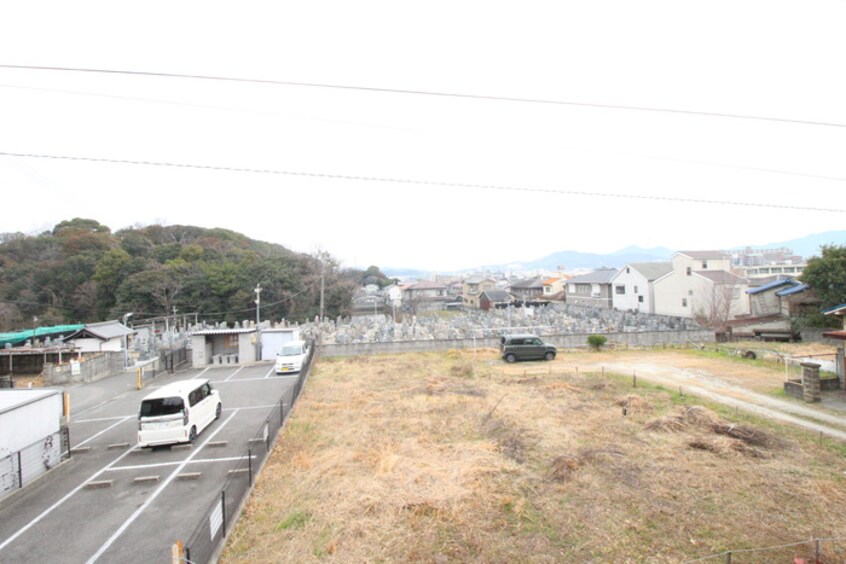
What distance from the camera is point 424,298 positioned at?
60.8 meters

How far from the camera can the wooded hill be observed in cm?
3403

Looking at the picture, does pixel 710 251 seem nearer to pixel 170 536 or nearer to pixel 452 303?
pixel 452 303

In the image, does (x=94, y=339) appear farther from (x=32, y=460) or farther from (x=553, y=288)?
(x=553, y=288)

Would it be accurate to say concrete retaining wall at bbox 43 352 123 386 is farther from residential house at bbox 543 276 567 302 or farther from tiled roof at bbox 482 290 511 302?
residential house at bbox 543 276 567 302

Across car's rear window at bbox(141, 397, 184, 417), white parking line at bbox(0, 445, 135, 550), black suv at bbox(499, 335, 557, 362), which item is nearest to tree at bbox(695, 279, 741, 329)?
black suv at bbox(499, 335, 557, 362)

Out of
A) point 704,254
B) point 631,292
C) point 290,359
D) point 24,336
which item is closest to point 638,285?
point 631,292

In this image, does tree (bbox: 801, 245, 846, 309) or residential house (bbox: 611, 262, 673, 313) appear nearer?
tree (bbox: 801, 245, 846, 309)

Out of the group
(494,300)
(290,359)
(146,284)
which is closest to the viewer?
(290,359)

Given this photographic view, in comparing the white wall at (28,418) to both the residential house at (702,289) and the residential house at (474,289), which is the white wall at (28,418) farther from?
the residential house at (474,289)

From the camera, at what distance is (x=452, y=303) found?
61.6 meters

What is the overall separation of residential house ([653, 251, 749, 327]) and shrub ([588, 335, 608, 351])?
11.0 m

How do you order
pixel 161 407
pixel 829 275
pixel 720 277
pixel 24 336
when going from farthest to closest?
pixel 720 277 → pixel 24 336 → pixel 829 275 → pixel 161 407

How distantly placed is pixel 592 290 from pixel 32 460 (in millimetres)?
43182

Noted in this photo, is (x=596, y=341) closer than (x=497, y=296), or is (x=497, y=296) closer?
(x=596, y=341)
